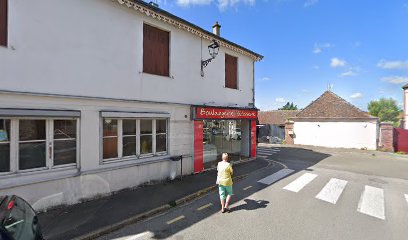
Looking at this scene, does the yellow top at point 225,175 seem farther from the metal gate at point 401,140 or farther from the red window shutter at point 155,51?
the metal gate at point 401,140

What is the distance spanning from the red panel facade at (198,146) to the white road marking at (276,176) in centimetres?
268

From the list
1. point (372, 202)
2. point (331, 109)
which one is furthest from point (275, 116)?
point (372, 202)

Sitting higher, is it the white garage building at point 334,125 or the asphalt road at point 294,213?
the white garage building at point 334,125

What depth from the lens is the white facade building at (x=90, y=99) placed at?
5.35 m

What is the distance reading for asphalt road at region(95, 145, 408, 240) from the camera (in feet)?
15.9

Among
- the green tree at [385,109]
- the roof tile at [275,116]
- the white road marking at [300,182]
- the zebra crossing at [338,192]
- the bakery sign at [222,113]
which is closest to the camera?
the zebra crossing at [338,192]

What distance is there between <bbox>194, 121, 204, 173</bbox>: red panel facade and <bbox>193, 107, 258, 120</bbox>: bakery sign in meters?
0.40

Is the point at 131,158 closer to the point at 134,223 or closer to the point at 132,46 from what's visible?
the point at 134,223

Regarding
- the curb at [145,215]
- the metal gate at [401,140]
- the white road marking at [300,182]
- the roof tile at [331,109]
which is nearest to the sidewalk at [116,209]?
the curb at [145,215]

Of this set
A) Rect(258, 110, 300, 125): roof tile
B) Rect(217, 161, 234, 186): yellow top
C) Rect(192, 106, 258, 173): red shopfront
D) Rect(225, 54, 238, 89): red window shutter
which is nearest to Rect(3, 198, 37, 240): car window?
Rect(217, 161, 234, 186): yellow top

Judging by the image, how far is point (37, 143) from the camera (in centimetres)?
574

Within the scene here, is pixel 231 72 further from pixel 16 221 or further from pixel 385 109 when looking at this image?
pixel 385 109

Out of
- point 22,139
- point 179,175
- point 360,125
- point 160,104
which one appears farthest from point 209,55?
point 360,125

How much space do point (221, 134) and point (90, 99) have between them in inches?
323
